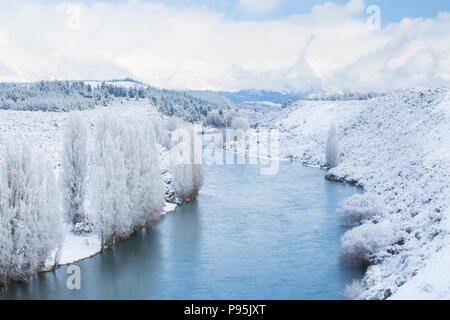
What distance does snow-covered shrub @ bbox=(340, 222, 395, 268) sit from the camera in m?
18.8

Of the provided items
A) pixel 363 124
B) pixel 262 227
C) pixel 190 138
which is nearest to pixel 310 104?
pixel 363 124

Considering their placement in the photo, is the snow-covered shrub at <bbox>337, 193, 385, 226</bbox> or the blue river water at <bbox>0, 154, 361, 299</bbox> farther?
the snow-covered shrub at <bbox>337, 193, 385, 226</bbox>

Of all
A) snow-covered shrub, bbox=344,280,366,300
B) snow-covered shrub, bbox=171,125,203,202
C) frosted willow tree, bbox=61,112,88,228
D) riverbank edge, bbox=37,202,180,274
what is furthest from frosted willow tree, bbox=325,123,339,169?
snow-covered shrub, bbox=344,280,366,300

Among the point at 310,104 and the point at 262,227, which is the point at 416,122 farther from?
the point at 310,104

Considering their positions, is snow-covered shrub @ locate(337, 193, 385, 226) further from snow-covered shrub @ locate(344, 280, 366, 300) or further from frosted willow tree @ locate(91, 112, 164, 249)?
frosted willow tree @ locate(91, 112, 164, 249)

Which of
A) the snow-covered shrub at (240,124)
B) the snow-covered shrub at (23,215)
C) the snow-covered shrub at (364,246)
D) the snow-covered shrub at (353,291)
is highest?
the snow-covered shrub at (240,124)

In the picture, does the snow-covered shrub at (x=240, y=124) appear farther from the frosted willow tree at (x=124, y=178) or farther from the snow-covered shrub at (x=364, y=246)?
the snow-covered shrub at (x=364, y=246)

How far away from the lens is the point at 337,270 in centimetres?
1852

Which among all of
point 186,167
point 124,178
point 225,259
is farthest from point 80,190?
point 186,167

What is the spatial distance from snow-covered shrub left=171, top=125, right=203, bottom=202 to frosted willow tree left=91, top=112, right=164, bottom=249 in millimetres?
4183

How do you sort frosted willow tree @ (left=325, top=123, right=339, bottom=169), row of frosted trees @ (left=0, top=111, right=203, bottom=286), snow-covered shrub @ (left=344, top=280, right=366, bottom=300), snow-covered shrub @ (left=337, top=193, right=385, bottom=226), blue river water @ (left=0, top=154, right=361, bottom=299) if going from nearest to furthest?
1. snow-covered shrub @ (left=344, top=280, right=366, bottom=300)
2. blue river water @ (left=0, top=154, right=361, bottom=299)
3. row of frosted trees @ (left=0, top=111, right=203, bottom=286)
4. snow-covered shrub @ (left=337, top=193, right=385, bottom=226)
5. frosted willow tree @ (left=325, top=123, right=339, bottom=169)

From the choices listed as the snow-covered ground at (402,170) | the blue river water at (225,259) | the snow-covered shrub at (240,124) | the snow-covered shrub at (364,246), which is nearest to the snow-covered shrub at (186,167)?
the blue river water at (225,259)

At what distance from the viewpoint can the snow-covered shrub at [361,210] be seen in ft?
81.8
